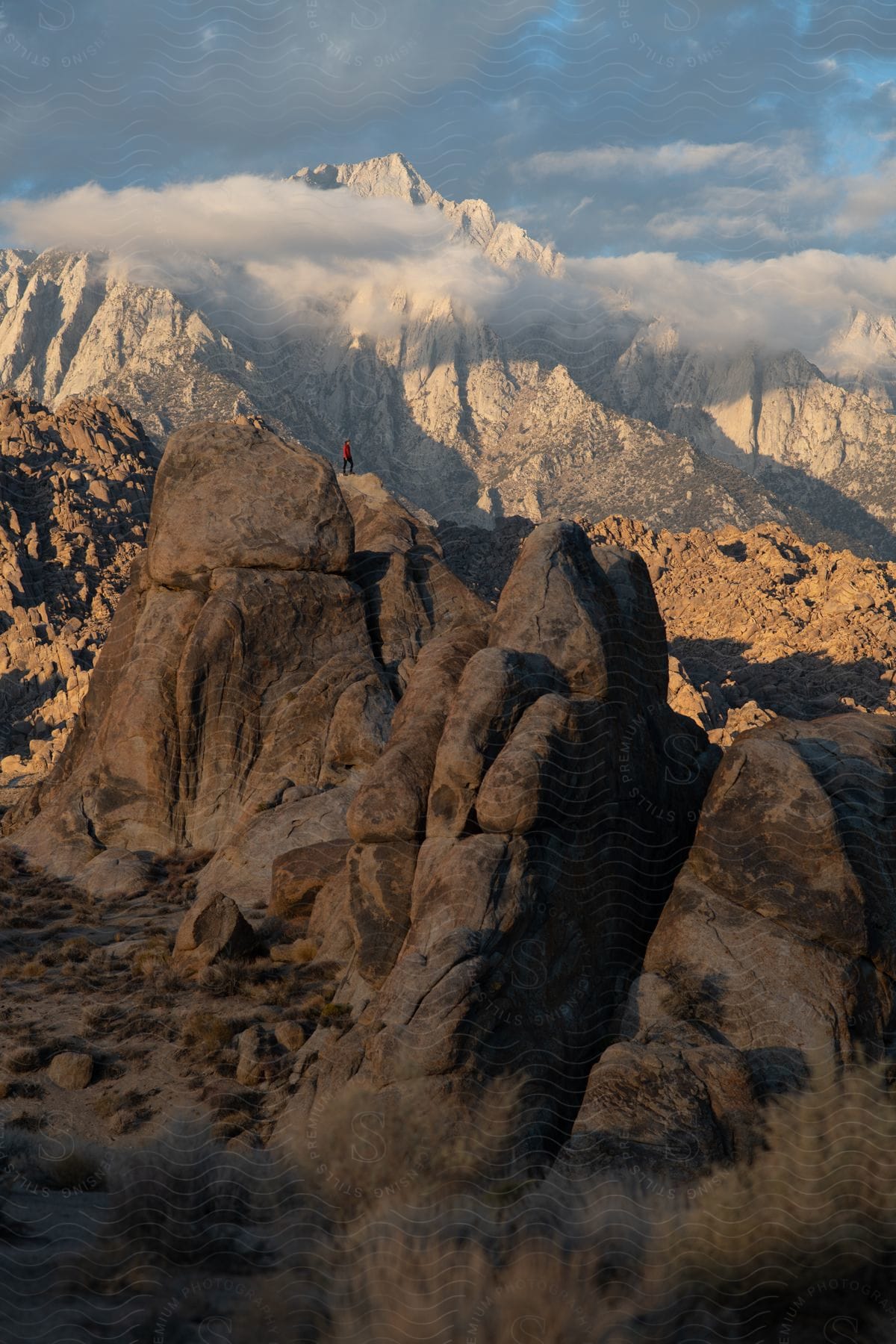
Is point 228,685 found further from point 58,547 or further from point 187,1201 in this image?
point 58,547

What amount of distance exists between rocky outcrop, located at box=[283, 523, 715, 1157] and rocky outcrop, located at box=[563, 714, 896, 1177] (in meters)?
0.65

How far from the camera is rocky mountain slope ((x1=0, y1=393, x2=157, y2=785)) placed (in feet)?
228

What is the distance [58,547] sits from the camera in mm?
90125

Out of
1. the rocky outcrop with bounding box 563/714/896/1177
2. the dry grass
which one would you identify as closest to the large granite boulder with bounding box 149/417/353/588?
the rocky outcrop with bounding box 563/714/896/1177

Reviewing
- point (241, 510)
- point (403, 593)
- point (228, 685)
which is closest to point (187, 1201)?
point (228, 685)

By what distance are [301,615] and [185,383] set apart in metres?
174

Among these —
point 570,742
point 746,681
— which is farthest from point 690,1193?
point 746,681

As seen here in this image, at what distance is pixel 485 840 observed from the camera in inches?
564

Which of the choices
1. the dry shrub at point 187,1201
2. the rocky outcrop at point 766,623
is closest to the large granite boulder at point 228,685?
the dry shrub at point 187,1201

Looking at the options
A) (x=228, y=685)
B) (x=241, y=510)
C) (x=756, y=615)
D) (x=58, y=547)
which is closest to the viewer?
(x=228, y=685)

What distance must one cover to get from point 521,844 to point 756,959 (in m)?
3.69

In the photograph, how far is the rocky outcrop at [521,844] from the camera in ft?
42.0

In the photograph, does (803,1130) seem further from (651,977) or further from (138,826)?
(138,826)

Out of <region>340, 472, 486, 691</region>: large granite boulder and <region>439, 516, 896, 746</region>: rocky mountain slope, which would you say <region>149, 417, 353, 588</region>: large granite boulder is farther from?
<region>439, 516, 896, 746</region>: rocky mountain slope
